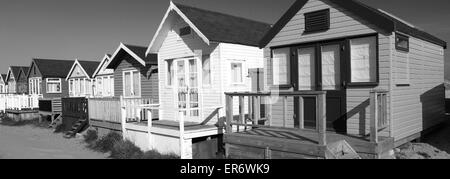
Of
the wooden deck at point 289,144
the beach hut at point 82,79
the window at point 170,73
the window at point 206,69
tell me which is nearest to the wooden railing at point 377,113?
the wooden deck at point 289,144

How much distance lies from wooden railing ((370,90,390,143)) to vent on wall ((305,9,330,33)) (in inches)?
89.6

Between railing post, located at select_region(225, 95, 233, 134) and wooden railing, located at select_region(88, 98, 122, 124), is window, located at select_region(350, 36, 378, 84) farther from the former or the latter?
wooden railing, located at select_region(88, 98, 122, 124)

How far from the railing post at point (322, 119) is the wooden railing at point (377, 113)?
998mm

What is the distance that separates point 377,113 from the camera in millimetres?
7484

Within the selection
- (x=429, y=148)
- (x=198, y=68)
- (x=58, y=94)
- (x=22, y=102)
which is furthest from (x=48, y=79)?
(x=429, y=148)

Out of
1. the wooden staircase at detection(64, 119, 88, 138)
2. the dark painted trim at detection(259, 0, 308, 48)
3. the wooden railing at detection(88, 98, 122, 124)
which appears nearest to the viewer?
the dark painted trim at detection(259, 0, 308, 48)

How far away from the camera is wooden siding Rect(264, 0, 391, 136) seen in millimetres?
8094

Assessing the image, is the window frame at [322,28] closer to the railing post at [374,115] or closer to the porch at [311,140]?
the porch at [311,140]

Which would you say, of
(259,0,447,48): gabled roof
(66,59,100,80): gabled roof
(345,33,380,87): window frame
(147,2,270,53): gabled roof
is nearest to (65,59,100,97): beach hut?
(66,59,100,80): gabled roof

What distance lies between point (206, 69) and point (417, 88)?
21.4 feet

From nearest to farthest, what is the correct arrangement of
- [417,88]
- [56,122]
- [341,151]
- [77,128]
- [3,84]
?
[341,151] → [417,88] → [77,128] → [56,122] → [3,84]

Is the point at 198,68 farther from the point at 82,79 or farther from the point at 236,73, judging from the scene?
the point at 82,79

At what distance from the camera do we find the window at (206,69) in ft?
39.7
